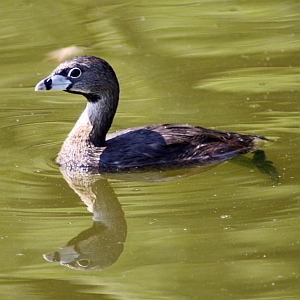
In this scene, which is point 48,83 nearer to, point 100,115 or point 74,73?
point 74,73

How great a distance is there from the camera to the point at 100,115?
8.65 metres

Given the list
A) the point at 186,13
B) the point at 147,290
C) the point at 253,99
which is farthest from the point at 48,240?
the point at 186,13

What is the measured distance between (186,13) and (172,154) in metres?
5.35

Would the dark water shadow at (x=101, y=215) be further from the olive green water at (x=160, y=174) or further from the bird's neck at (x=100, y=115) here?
the bird's neck at (x=100, y=115)

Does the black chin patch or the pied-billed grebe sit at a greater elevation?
the black chin patch

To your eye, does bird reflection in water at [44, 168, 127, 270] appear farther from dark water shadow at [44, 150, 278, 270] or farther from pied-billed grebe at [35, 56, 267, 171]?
pied-billed grebe at [35, 56, 267, 171]

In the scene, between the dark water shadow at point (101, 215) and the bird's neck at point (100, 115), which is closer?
the dark water shadow at point (101, 215)

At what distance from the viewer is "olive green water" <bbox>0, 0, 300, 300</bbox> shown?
5.99 metres

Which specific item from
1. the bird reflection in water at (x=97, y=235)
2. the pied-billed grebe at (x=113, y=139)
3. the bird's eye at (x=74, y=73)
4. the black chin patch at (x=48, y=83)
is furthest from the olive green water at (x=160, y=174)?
the bird's eye at (x=74, y=73)

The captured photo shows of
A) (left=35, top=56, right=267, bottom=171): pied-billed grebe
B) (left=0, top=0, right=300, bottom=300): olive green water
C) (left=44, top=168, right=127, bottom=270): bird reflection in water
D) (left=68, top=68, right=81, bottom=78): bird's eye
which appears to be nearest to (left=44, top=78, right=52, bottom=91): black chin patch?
(left=35, top=56, right=267, bottom=171): pied-billed grebe

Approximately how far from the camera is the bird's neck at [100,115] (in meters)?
8.58

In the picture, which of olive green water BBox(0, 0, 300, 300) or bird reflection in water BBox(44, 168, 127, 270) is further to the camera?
bird reflection in water BBox(44, 168, 127, 270)

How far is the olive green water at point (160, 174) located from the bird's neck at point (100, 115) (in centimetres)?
54

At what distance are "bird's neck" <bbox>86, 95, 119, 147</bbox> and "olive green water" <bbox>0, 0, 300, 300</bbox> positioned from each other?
54cm
